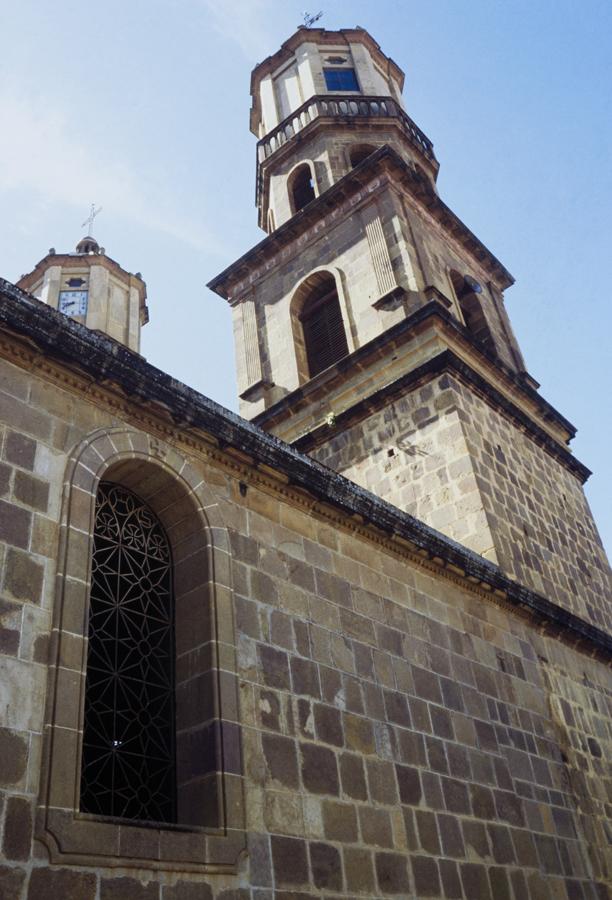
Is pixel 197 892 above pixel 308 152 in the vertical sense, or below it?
below

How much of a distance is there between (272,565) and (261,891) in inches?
91.4

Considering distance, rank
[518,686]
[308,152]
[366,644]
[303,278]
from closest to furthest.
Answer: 1. [366,644]
2. [518,686]
3. [303,278]
4. [308,152]

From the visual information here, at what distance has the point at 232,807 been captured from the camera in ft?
16.9

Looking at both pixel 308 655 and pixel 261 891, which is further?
pixel 308 655

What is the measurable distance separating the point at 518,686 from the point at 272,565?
3.69 meters

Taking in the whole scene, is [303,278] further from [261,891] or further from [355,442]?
[261,891]

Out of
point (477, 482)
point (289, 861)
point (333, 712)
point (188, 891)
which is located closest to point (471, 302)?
point (477, 482)

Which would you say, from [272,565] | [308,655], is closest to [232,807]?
[308,655]

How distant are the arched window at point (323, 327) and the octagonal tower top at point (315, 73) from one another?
544 centimetres

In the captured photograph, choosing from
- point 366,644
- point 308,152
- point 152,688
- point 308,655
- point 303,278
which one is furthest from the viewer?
point 308,152

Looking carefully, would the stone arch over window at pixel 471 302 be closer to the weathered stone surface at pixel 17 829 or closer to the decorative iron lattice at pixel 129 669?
the decorative iron lattice at pixel 129 669

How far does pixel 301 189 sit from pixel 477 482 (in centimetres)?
940

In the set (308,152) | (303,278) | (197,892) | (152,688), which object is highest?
(308,152)

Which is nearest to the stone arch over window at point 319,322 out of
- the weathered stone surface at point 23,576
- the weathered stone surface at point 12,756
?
the weathered stone surface at point 23,576
